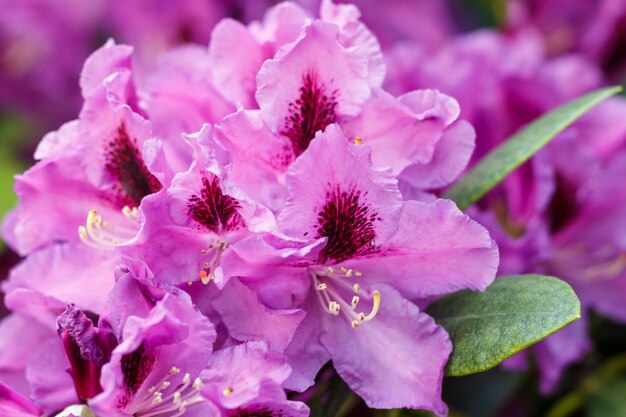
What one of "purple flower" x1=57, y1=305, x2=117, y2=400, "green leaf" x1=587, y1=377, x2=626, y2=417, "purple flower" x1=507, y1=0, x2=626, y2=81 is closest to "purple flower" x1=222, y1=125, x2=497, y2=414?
"purple flower" x1=57, y1=305, x2=117, y2=400

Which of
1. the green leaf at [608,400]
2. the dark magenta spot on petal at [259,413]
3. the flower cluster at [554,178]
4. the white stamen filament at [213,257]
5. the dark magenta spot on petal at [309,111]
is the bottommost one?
the green leaf at [608,400]

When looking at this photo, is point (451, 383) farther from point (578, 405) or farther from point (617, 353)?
point (617, 353)

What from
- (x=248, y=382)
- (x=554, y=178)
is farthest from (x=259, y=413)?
(x=554, y=178)

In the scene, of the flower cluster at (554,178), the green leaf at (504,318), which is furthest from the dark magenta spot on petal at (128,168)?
the flower cluster at (554,178)

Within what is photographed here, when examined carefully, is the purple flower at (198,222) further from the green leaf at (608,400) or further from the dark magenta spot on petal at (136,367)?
the green leaf at (608,400)

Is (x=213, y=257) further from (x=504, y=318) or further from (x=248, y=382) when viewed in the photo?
(x=504, y=318)
